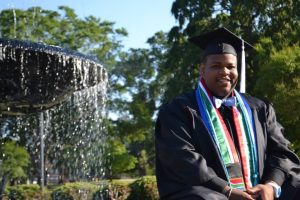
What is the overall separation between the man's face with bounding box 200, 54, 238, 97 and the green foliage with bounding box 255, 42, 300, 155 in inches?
447

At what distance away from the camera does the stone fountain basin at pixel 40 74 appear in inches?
337

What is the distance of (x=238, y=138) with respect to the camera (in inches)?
142

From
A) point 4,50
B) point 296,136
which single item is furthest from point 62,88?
point 296,136

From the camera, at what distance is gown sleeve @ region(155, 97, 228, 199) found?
10.7ft

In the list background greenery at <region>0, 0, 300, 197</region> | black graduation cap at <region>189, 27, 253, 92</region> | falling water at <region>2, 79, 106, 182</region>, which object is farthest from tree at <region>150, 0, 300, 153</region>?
black graduation cap at <region>189, 27, 253, 92</region>

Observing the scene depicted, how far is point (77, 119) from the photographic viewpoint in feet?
94.4

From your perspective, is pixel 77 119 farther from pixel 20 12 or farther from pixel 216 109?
pixel 216 109

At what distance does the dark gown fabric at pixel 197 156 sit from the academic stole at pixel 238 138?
43 millimetres

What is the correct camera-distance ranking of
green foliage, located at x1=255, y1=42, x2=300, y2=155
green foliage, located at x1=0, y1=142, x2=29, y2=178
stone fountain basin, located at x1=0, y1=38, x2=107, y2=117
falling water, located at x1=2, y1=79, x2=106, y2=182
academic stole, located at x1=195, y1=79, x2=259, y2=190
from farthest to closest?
falling water, located at x1=2, y1=79, x2=106, y2=182, green foliage, located at x1=0, y1=142, x2=29, y2=178, green foliage, located at x1=255, y1=42, x2=300, y2=155, stone fountain basin, located at x1=0, y1=38, x2=107, y2=117, academic stole, located at x1=195, y1=79, x2=259, y2=190

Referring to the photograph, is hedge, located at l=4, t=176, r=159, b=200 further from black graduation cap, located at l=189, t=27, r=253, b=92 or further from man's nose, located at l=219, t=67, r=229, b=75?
man's nose, located at l=219, t=67, r=229, b=75

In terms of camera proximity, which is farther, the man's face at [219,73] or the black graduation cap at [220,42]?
the black graduation cap at [220,42]

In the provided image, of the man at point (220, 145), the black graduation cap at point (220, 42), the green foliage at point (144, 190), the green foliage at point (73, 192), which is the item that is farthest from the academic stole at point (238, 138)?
the green foliage at point (73, 192)

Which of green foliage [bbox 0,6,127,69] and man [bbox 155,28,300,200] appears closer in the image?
man [bbox 155,28,300,200]

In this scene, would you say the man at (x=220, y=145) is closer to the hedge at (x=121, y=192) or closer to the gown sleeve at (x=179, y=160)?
the gown sleeve at (x=179, y=160)
